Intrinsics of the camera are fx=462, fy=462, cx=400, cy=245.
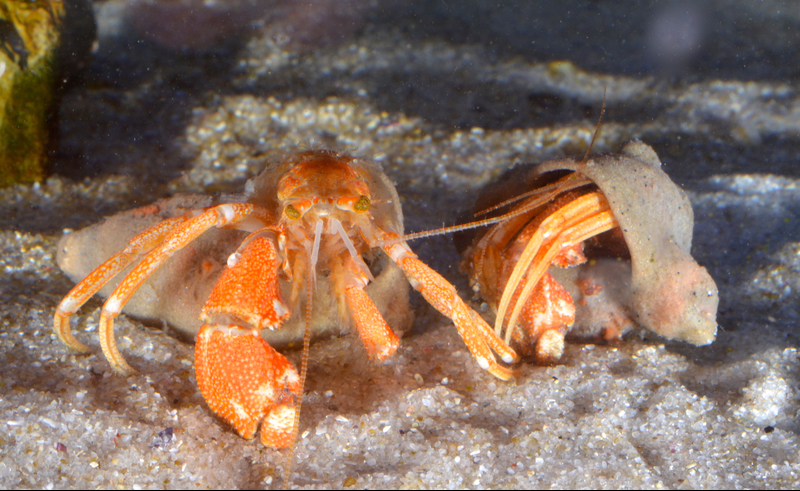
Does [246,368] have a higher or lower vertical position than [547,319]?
higher

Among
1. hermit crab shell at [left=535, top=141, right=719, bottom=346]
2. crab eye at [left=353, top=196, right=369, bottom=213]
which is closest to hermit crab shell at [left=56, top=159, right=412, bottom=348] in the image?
crab eye at [left=353, top=196, right=369, bottom=213]

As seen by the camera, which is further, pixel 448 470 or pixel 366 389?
pixel 366 389

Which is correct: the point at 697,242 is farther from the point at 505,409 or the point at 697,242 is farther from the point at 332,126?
the point at 332,126

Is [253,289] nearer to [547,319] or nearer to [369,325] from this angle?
[369,325]

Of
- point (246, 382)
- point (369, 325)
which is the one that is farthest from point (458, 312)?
point (246, 382)

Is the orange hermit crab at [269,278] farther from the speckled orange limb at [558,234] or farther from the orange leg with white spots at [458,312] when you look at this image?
the speckled orange limb at [558,234]

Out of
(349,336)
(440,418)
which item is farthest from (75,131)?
(440,418)

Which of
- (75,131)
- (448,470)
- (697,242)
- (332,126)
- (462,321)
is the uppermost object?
(75,131)

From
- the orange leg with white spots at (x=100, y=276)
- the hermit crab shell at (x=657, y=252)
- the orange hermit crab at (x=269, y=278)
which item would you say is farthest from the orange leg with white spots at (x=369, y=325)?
the hermit crab shell at (x=657, y=252)

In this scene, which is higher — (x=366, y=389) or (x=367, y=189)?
(x=367, y=189)
